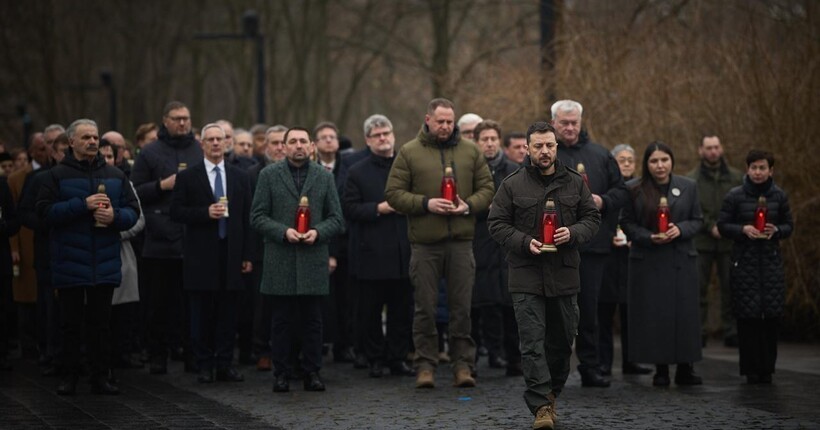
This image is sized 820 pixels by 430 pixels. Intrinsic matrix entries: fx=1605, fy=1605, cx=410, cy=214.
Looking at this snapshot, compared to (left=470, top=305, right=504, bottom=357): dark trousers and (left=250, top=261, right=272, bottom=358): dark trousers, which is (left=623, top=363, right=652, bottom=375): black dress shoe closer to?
(left=470, top=305, right=504, bottom=357): dark trousers

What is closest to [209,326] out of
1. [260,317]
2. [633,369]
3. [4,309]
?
[260,317]

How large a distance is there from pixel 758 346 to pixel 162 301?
5560 mm

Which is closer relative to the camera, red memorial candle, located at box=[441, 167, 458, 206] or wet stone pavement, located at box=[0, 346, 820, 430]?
wet stone pavement, located at box=[0, 346, 820, 430]

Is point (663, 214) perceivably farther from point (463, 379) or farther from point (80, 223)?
point (80, 223)

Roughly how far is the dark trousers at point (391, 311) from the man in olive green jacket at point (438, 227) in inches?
36.2

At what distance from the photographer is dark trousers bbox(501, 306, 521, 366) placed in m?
14.5

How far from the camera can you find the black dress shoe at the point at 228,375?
14188mm

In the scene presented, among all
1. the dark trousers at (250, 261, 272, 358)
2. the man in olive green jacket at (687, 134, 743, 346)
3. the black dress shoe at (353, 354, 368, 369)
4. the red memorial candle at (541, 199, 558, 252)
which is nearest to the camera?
the red memorial candle at (541, 199, 558, 252)

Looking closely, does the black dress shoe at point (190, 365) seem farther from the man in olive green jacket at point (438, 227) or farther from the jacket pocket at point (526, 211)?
the jacket pocket at point (526, 211)

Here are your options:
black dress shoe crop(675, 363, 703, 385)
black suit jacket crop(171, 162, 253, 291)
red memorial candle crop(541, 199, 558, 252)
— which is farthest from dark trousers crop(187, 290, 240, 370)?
red memorial candle crop(541, 199, 558, 252)

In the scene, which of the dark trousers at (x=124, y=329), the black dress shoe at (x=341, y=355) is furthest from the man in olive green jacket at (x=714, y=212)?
the dark trousers at (x=124, y=329)

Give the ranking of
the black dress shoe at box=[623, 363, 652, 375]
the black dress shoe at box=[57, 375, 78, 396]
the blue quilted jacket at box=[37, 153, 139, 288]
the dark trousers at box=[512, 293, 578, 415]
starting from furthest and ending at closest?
the black dress shoe at box=[623, 363, 652, 375], the black dress shoe at box=[57, 375, 78, 396], the blue quilted jacket at box=[37, 153, 139, 288], the dark trousers at box=[512, 293, 578, 415]

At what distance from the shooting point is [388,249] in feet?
47.7

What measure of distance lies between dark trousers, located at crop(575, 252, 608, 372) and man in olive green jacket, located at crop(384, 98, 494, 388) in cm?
93
